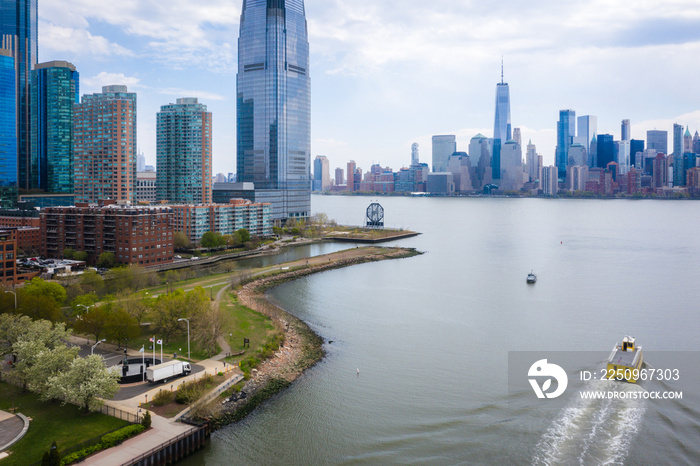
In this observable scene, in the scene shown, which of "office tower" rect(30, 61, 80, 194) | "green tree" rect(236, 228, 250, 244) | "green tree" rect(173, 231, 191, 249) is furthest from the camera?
"office tower" rect(30, 61, 80, 194)

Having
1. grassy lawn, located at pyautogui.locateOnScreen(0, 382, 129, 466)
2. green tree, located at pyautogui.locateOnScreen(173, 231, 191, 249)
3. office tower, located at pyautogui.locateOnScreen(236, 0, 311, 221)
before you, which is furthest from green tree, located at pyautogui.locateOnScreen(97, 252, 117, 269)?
office tower, located at pyautogui.locateOnScreen(236, 0, 311, 221)

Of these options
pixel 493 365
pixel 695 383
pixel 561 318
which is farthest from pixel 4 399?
pixel 561 318

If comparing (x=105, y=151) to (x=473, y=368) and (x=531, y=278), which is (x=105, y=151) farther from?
(x=473, y=368)

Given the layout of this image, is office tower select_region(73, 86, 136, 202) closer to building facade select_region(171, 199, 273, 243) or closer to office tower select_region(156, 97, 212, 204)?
office tower select_region(156, 97, 212, 204)

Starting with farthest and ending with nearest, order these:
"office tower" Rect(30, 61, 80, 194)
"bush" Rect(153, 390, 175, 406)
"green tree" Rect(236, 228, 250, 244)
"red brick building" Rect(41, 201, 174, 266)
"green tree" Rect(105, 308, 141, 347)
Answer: "office tower" Rect(30, 61, 80, 194) < "green tree" Rect(236, 228, 250, 244) < "red brick building" Rect(41, 201, 174, 266) < "green tree" Rect(105, 308, 141, 347) < "bush" Rect(153, 390, 175, 406)

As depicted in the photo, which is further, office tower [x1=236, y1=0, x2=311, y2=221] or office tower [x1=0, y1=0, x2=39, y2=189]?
office tower [x1=0, y1=0, x2=39, y2=189]

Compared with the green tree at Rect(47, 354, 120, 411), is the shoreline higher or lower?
lower

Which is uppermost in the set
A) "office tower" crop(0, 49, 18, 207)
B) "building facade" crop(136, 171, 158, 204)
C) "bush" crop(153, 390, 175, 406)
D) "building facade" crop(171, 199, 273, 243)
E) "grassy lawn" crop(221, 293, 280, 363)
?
"office tower" crop(0, 49, 18, 207)
